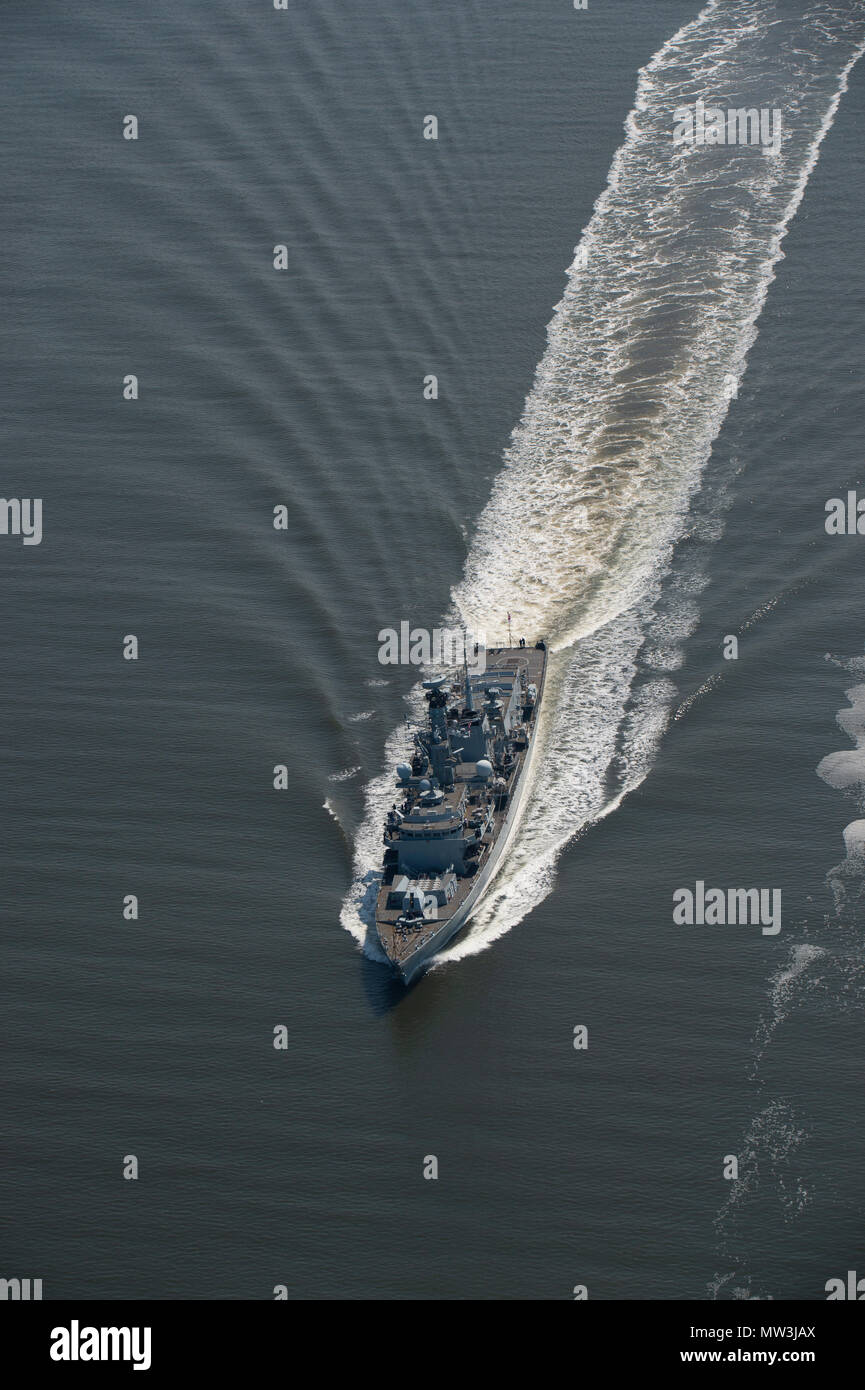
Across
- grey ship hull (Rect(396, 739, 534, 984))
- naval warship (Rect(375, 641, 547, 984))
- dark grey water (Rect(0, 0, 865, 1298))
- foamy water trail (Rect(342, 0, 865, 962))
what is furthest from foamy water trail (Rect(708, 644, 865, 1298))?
naval warship (Rect(375, 641, 547, 984))

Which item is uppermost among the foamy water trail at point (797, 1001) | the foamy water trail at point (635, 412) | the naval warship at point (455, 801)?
the foamy water trail at point (635, 412)

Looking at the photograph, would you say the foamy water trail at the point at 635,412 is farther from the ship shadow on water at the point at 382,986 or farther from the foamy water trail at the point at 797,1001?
the foamy water trail at the point at 797,1001

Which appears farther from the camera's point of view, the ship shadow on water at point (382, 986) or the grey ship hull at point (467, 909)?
the grey ship hull at point (467, 909)

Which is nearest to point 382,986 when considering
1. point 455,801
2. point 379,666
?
point 455,801

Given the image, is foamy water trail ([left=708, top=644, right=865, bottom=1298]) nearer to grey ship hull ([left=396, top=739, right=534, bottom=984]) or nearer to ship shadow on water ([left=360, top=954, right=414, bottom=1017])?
grey ship hull ([left=396, top=739, right=534, bottom=984])

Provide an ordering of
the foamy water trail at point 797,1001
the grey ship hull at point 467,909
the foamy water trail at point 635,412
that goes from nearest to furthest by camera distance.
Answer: the foamy water trail at point 797,1001 → the grey ship hull at point 467,909 → the foamy water trail at point 635,412

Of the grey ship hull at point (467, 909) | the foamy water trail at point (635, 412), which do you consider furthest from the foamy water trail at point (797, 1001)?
the grey ship hull at point (467, 909)

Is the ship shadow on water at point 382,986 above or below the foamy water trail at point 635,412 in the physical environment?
below

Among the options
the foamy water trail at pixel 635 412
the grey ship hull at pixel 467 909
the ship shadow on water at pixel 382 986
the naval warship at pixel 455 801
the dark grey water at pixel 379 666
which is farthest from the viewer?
the foamy water trail at pixel 635 412
